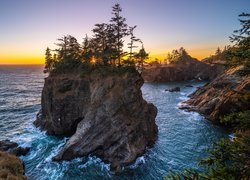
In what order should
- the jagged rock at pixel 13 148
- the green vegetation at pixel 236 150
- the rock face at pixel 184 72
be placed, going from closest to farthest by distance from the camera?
the green vegetation at pixel 236 150, the jagged rock at pixel 13 148, the rock face at pixel 184 72

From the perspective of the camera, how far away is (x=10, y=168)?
28781 millimetres

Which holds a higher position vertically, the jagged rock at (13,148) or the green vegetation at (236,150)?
the green vegetation at (236,150)

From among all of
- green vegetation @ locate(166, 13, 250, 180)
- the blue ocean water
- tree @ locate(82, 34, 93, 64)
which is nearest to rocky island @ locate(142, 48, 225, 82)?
the blue ocean water

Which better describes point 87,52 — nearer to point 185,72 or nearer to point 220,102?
point 220,102

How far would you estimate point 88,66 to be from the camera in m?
55.2

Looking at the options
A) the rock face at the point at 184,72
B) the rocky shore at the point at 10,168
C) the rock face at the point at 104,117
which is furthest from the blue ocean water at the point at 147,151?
the rock face at the point at 184,72

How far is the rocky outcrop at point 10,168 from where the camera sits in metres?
26.0

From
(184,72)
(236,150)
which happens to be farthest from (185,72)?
(236,150)

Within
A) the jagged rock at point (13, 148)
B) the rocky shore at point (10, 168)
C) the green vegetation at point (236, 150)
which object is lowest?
the jagged rock at point (13, 148)

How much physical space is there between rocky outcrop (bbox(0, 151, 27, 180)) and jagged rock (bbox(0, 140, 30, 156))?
14.8 meters

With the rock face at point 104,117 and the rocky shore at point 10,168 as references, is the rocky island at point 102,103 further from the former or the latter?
A: the rocky shore at point 10,168

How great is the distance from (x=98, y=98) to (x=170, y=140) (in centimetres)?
1878

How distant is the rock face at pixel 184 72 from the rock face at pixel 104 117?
346 ft

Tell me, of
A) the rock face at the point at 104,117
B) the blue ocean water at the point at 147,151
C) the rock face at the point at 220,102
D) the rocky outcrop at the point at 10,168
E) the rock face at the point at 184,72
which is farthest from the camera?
the rock face at the point at 184,72
